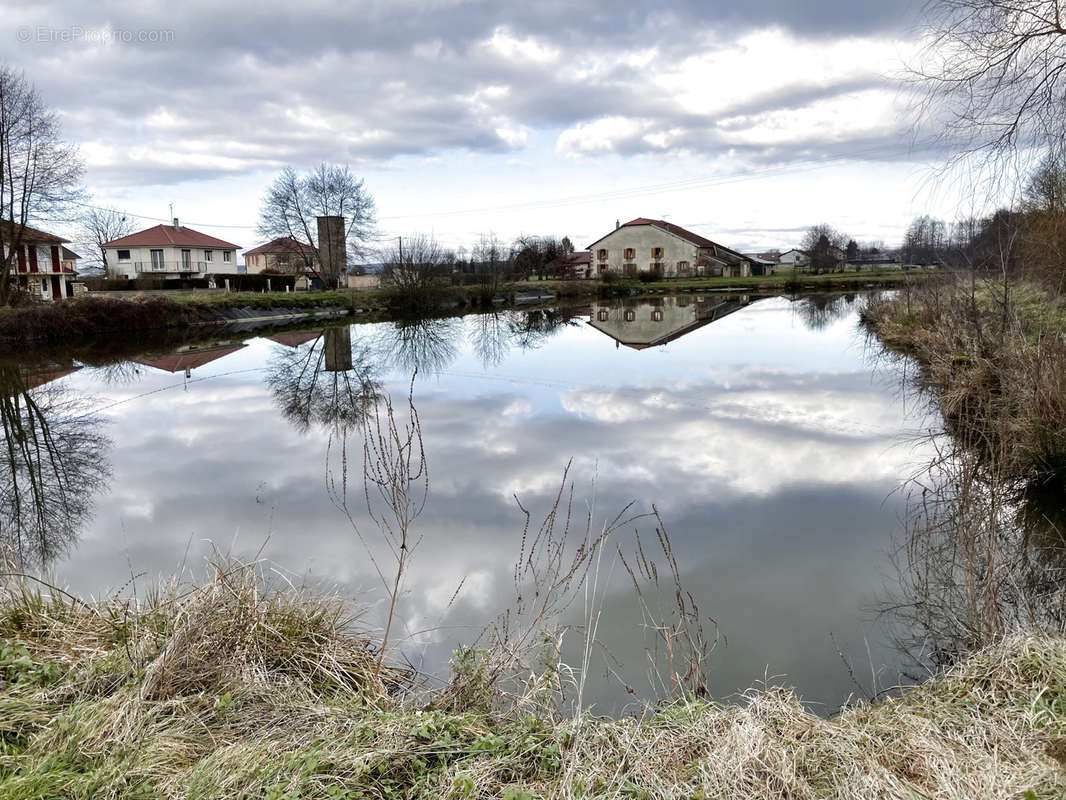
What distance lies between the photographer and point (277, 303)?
3378cm

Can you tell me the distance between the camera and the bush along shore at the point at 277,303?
2266cm

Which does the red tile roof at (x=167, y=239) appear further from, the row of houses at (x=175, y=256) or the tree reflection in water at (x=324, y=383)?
the tree reflection in water at (x=324, y=383)

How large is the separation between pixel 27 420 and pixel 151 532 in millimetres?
6648

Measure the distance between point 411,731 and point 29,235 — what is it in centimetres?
3854

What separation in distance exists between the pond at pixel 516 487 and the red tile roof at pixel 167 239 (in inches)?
1637

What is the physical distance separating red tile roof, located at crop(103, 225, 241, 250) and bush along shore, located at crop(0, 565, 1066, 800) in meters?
58.9

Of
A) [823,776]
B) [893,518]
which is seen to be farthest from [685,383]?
[823,776]

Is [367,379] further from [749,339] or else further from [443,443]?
[749,339]

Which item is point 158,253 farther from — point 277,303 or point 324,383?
point 324,383

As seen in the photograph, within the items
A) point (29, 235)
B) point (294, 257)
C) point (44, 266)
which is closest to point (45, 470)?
point (29, 235)

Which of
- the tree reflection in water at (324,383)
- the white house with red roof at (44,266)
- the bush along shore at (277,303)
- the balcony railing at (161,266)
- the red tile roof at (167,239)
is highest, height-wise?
the red tile roof at (167,239)

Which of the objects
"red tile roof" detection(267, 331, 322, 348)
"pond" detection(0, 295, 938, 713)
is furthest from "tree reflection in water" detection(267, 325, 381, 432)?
"red tile roof" detection(267, 331, 322, 348)

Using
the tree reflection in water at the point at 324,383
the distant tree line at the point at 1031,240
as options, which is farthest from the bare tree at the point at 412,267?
the distant tree line at the point at 1031,240

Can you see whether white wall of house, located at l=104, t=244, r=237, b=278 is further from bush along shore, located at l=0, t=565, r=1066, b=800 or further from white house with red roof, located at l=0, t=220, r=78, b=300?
bush along shore, located at l=0, t=565, r=1066, b=800
